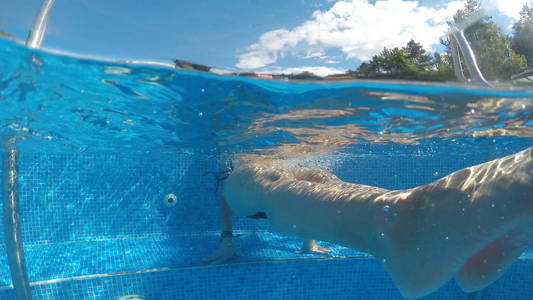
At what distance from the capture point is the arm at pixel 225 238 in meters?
7.83

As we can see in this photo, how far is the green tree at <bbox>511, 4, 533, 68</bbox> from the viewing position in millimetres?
4797

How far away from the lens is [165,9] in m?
6.68

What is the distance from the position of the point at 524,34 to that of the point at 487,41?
0.63m

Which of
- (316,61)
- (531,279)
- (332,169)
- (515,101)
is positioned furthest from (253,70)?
(332,169)

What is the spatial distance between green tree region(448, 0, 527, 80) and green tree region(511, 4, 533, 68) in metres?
0.08

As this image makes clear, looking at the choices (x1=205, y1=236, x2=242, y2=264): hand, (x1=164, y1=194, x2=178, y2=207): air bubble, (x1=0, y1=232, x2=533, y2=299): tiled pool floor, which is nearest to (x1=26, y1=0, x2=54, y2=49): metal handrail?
(x1=0, y1=232, x2=533, y2=299): tiled pool floor

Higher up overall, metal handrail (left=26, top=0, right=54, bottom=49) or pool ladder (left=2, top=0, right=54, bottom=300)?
metal handrail (left=26, top=0, right=54, bottom=49)

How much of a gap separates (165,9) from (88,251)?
6995 millimetres

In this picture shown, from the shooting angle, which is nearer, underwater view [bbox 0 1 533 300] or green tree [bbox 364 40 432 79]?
underwater view [bbox 0 1 533 300]

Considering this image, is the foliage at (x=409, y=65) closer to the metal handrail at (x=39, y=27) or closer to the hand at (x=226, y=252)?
the metal handrail at (x=39, y=27)

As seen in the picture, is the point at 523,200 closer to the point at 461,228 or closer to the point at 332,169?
the point at 461,228

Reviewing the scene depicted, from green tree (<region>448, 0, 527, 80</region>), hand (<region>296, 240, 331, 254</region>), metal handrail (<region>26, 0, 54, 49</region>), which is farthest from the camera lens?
hand (<region>296, 240, 331, 254</region>)

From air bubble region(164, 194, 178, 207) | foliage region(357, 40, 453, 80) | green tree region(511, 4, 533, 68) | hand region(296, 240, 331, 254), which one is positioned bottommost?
hand region(296, 240, 331, 254)

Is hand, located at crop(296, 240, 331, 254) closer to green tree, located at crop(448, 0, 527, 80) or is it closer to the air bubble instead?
the air bubble
